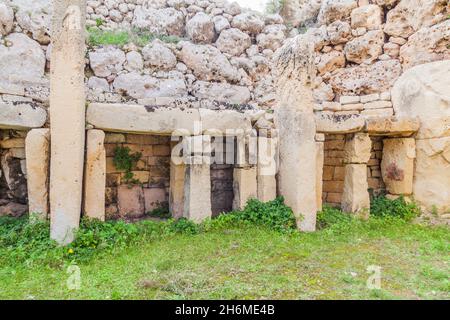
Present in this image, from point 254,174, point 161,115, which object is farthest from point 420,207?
point 161,115

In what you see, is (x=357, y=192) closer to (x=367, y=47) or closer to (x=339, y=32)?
(x=367, y=47)

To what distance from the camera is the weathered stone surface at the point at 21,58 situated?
8.01 metres

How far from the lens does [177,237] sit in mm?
4992

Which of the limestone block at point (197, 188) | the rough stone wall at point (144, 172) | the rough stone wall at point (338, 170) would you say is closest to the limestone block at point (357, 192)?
the rough stone wall at point (338, 170)

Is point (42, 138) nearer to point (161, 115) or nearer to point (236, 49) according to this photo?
point (161, 115)

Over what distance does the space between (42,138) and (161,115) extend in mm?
1818

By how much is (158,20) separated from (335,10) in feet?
19.6

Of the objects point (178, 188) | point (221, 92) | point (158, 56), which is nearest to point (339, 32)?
point (221, 92)

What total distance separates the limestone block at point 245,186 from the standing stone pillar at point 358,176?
82.6 inches

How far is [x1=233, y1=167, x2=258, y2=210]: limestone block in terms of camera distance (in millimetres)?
5746

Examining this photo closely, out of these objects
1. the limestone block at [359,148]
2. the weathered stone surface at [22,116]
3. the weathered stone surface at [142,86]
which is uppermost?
the weathered stone surface at [142,86]

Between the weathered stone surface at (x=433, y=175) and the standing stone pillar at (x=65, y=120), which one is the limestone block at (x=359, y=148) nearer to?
the weathered stone surface at (x=433, y=175)

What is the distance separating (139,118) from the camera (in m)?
5.12
